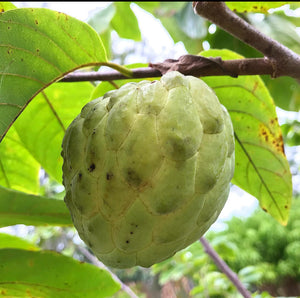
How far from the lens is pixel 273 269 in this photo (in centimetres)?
873

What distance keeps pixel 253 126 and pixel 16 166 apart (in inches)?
29.9

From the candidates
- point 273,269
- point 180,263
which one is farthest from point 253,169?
point 273,269

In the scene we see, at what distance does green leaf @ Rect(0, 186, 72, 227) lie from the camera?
81 centimetres

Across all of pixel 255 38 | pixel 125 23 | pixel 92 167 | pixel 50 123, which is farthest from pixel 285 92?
pixel 92 167

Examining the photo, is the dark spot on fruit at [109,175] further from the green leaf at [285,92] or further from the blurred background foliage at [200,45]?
the green leaf at [285,92]

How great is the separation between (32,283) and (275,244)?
876cm

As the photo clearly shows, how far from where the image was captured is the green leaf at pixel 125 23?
2.40 meters

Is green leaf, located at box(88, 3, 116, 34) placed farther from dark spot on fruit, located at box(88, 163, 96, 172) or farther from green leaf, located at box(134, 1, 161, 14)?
dark spot on fruit, located at box(88, 163, 96, 172)

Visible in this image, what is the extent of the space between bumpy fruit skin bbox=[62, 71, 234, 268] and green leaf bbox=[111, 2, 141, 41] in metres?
1.77

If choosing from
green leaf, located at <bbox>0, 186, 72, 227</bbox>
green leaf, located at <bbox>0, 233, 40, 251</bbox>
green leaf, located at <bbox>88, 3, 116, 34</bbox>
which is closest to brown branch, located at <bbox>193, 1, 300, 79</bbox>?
green leaf, located at <bbox>0, 186, 72, 227</bbox>

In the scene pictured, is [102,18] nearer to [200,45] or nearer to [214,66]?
[200,45]

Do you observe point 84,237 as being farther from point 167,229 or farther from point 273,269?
point 273,269

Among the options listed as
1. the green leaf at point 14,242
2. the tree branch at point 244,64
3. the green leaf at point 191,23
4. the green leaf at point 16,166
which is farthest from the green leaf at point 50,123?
the green leaf at point 191,23

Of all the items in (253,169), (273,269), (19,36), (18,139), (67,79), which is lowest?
(273,269)
